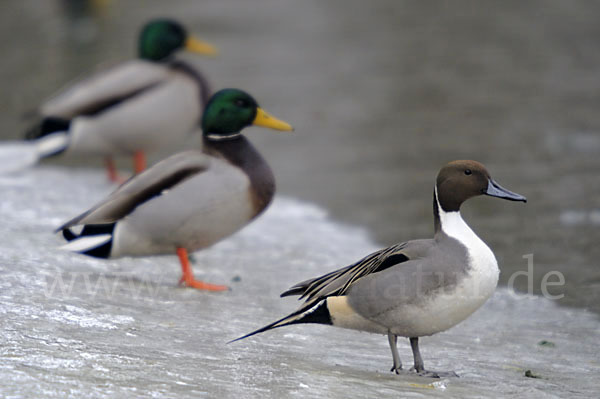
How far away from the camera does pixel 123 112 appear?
738 cm

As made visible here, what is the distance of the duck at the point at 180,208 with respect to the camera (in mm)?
5039

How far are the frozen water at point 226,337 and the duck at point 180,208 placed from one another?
0.20 metres

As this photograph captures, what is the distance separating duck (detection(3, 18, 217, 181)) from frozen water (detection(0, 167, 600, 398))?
3.71ft

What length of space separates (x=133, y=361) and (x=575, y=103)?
747cm

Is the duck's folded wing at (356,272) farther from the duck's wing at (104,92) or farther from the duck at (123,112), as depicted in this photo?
the duck's wing at (104,92)

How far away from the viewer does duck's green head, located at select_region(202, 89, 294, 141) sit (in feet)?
17.3

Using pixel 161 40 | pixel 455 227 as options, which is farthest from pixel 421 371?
pixel 161 40

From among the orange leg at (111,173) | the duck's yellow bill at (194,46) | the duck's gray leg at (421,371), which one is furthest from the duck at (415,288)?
the duck's yellow bill at (194,46)

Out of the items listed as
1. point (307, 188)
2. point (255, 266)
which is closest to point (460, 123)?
point (307, 188)

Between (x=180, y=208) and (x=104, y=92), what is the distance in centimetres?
269

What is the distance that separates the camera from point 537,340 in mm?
4633

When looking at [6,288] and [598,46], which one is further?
[598,46]

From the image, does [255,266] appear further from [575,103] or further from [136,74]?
[575,103]

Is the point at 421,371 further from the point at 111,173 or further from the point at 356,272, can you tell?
the point at 111,173
